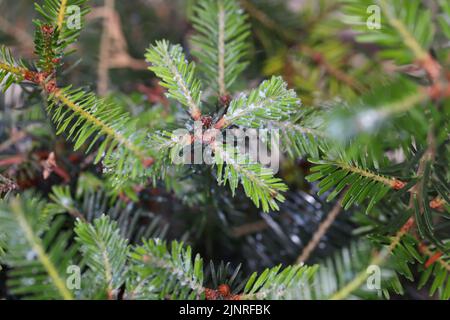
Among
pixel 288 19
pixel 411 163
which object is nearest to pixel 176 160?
pixel 411 163

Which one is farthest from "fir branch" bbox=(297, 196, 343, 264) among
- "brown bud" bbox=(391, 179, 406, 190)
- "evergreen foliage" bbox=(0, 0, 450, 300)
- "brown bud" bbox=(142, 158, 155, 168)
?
"brown bud" bbox=(142, 158, 155, 168)

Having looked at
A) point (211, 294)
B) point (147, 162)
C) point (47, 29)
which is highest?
point (47, 29)

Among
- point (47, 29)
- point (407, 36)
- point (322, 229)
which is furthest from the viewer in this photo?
point (322, 229)

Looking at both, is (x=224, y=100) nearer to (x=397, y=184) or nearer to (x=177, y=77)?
(x=177, y=77)

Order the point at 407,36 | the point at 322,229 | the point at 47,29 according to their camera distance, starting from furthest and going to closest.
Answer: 1. the point at 322,229
2. the point at 47,29
3. the point at 407,36

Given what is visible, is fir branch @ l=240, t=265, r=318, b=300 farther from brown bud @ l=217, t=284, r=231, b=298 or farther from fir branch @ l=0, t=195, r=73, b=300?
fir branch @ l=0, t=195, r=73, b=300

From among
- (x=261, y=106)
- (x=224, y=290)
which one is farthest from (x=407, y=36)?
(x=224, y=290)

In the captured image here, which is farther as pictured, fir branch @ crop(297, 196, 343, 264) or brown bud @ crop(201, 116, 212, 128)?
fir branch @ crop(297, 196, 343, 264)

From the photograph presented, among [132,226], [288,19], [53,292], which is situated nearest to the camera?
[53,292]

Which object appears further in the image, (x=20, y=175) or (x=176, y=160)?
(x=20, y=175)

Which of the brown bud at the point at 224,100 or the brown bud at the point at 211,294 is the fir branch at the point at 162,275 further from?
the brown bud at the point at 224,100
